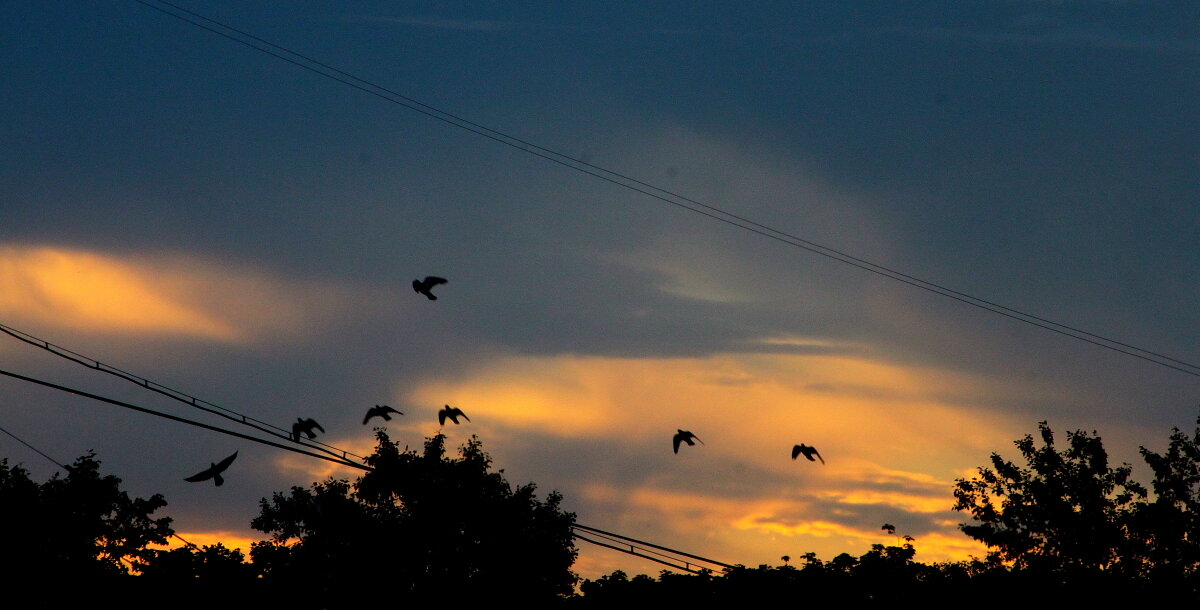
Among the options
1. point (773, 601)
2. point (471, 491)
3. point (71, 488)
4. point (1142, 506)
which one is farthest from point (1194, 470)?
point (71, 488)

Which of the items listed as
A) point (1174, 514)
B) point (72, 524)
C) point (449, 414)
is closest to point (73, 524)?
point (72, 524)

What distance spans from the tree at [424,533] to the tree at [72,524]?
5.66m

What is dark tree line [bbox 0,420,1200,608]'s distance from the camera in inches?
1009

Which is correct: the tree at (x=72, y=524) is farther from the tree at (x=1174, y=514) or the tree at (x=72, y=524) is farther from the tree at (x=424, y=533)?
the tree at (x=1174, y=514)

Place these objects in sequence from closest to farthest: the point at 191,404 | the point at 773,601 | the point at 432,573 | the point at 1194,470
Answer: the point at 191,404
the point at 773,601
the point at 1194,470
the point at 432,573

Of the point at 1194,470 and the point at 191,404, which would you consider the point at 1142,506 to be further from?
the point at 191,404

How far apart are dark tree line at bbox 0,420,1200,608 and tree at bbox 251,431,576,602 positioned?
0.08m

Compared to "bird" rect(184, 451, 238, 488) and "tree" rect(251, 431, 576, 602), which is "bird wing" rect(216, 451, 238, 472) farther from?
"tree" rect(251, 431, 576, 602)

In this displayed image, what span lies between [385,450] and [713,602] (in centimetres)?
3630

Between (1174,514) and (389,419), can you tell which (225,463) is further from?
(1174,514)

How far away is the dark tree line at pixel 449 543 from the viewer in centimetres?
2562

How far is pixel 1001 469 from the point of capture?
47.3 meters

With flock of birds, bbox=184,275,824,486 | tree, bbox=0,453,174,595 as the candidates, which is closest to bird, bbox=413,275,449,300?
flock of birds, bbox=184,275,824,486

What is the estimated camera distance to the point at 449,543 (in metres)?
53.2
